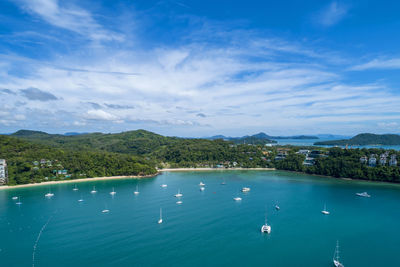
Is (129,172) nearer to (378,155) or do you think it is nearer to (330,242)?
(330,242)

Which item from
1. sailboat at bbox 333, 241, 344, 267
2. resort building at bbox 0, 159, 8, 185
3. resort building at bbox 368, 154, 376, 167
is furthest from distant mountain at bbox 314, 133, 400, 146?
resort building at bbox 0, 159, 8, 185

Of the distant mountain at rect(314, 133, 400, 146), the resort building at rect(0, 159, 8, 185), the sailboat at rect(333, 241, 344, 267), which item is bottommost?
the sailboat at rect(333, 241, 344, 267)

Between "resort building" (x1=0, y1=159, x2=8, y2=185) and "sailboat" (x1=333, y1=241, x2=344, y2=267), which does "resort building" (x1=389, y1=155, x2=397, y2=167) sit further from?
"resort building" (x1=0, y1=159, x2=8, y2=185)

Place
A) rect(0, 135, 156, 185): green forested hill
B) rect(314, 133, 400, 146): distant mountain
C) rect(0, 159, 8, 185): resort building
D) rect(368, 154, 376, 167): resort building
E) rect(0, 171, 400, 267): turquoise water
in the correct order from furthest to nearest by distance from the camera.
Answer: rect(314, 133, 400, 146): distant mountain
rect(368, 154, 376, 167): resort building
rect(0, 135, 156, 185): green forested hill
rect(0, 159, 8, 185): resort building
rect(0, 171, 400, 267): turquoise water

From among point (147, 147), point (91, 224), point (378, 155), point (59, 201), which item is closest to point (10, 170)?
point (59, 201)

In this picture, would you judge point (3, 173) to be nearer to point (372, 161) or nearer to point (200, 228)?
point (200, 228)

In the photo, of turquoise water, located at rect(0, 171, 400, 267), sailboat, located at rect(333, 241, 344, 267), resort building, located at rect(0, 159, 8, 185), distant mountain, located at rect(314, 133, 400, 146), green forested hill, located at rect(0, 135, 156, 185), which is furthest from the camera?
distant mountain, located at rect(314, 133, 400, 146)

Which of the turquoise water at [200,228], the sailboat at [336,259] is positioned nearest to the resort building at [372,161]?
the turquoise water at [200,228]

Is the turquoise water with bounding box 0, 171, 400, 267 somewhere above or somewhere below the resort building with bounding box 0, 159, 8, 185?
below

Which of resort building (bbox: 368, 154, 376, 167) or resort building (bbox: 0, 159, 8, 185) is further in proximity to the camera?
→ resort building (bbox: 368, 154, 376, 167)
